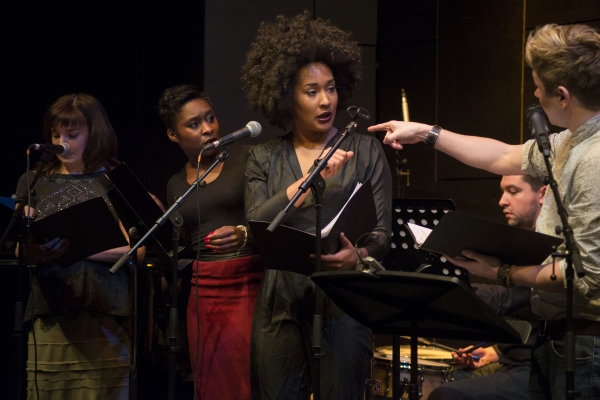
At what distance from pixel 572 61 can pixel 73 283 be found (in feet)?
8.75

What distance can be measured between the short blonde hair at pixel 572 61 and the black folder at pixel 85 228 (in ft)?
6.61

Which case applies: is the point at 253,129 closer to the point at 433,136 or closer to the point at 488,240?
the point at 433,136

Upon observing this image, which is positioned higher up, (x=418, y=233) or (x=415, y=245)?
(x=418, y=233)

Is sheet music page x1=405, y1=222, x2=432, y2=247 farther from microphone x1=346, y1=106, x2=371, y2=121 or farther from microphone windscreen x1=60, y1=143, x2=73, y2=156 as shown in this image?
microphone windscreen x1=60, y1=143, x2=73, y2=156

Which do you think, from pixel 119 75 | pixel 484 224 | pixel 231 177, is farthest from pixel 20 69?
pixel 484 224

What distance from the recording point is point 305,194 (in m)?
3.21

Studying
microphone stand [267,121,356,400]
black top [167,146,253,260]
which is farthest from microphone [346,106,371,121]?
black top [167,146,253,260]

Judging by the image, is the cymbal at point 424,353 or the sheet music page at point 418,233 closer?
the sheet music page at point 418,233

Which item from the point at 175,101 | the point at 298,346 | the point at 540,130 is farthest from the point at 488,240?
the point at 175,101

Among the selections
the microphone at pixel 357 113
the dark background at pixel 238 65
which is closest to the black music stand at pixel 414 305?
the microphone at pixel 357 113

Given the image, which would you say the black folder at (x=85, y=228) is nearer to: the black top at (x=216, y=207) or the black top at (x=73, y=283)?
the black top at (x=73, y=283)

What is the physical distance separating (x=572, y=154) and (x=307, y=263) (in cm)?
113

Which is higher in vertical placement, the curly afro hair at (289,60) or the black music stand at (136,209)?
the curly afro hair at (289,60)

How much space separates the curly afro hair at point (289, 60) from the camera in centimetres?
364
